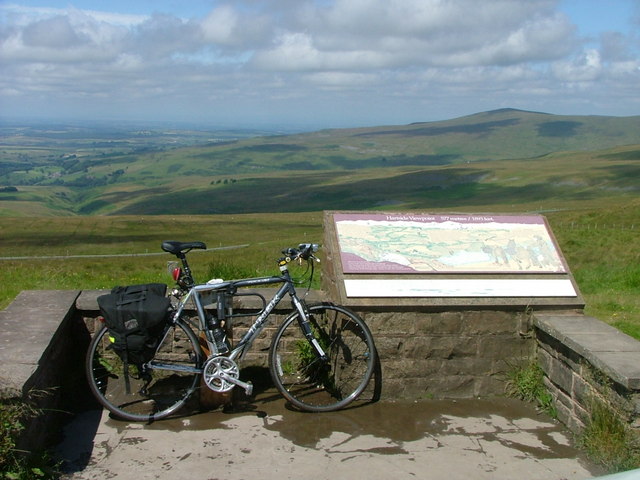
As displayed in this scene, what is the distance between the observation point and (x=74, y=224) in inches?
3679

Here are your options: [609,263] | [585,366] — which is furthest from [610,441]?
[609,263]

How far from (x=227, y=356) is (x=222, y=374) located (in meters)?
0.19

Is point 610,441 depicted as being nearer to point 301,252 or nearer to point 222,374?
point 301,252

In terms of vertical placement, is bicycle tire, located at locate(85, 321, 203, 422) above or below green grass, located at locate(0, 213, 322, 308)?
above

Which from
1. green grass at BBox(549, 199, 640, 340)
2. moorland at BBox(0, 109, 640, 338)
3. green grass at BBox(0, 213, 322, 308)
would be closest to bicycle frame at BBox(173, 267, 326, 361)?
moorland at BBox(0, 109, 640, 338)

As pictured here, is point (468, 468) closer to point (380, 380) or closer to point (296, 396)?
point (380, 380)

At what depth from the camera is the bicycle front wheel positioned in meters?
5.82

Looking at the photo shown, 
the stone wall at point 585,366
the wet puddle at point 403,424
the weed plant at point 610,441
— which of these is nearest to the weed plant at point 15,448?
the wet puddle at point 403,424

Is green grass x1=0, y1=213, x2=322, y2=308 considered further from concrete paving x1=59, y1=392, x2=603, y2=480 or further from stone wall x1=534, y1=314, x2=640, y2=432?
concrete paving x1=59, y1=392, x2=603, y2=480

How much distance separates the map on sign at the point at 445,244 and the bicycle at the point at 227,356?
0.65 m

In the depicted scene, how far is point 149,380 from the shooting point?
227 inches

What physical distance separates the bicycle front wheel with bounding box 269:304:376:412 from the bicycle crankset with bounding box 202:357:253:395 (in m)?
0.30

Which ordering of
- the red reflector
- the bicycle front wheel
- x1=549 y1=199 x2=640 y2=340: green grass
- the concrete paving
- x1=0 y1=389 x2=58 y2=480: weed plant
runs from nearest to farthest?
1. x1=0 y1=389 x2=58 y2=480: weed plant
2. the concrete paving
3. the red reflector
4. the bicycle front wheel
5. x1=549 y1=199 x2=640 y2=340: green grass

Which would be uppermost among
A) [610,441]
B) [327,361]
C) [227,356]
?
[227,356]
